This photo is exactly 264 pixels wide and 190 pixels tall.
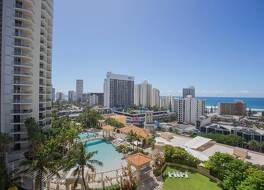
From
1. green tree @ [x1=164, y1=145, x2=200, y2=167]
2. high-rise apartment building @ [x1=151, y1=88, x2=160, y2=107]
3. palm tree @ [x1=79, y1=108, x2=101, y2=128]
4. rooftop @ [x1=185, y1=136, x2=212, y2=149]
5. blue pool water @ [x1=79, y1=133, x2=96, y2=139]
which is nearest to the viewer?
green tree @ [x1=164, y1=145, x2=200, y2=167]

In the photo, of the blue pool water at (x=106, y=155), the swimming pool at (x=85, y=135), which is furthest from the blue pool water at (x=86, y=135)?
the blue pool water at (x=106, y=155)

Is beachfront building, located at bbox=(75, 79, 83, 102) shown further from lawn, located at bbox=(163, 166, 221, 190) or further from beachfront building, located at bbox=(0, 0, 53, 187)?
lawn, located at bbox=(163, 166, 221, 190)

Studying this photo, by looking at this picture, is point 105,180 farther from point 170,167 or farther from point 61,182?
point 170,167

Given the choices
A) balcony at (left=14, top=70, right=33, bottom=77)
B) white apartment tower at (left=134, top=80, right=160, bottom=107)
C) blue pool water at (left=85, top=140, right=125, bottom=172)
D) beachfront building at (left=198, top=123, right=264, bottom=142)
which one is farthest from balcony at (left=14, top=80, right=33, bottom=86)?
white apartment tower at (left=134, top=80, right=160, bottom=107)

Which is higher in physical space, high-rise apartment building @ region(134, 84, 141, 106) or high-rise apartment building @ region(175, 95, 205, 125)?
high-rise apartment building @ region(134, 84, 141, 106)

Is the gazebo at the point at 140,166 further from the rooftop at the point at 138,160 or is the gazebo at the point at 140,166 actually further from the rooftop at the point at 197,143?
the rooftop at the point at 197,143

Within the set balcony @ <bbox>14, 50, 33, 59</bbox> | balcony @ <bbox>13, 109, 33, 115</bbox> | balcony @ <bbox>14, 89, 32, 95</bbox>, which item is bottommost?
balcony @ <bbox>13, 109, 33, 115</bbox>
